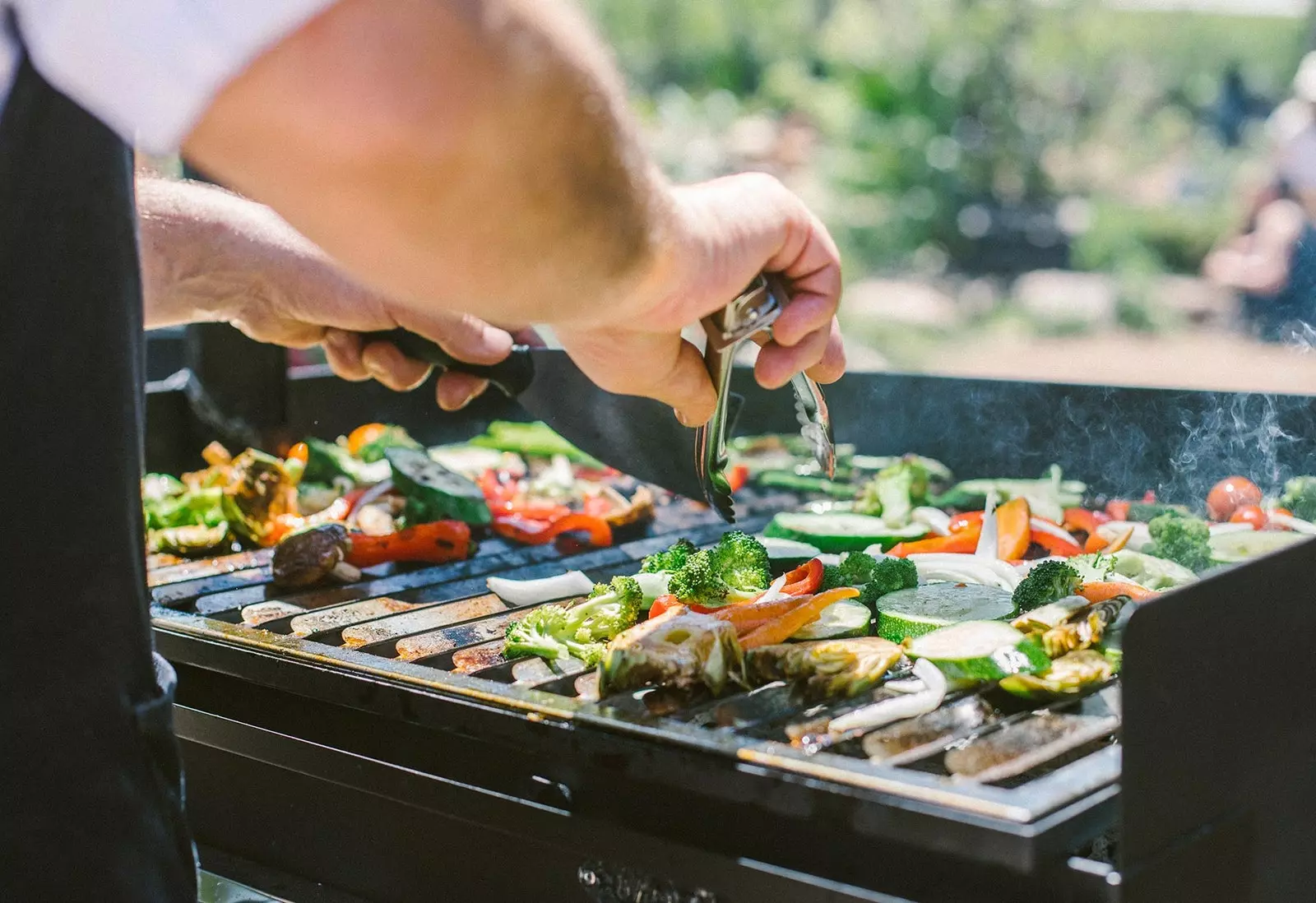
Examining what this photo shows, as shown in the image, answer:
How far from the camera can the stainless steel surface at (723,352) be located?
2.05m

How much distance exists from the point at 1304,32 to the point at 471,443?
64.2 ft

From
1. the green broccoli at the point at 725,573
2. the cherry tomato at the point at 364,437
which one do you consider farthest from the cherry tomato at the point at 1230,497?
the cherry tomato at the point at 364,437

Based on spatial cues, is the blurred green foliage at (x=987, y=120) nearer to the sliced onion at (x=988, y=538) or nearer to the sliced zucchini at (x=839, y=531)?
the sliced zucchini at (x=839, y=531)

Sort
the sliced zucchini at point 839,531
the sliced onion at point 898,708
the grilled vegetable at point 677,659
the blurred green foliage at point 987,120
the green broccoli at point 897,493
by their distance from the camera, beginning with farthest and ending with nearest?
the blurred green foliage at point 987,120 < the green broccoli at point 897,493 < the sliced zucchini at point 839,531 < the grilled vegetable at point 677,659 < the sliced onion at point 898,708

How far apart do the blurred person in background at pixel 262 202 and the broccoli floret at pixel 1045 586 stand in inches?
22.1

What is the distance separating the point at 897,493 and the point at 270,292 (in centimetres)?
170

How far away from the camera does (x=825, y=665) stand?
2145mm

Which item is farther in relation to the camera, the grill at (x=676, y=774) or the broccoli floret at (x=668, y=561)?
the broccoli floret at (x=668, y=561)

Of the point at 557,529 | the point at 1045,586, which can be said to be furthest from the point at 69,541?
the point at 557,529

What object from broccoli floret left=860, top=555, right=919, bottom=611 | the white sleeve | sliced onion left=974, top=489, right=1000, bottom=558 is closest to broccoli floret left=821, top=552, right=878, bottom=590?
broccoli floret left=860, top=555, right=919, bottom=611

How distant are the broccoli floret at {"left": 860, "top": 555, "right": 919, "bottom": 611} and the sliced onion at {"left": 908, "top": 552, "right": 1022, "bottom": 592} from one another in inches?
4.1

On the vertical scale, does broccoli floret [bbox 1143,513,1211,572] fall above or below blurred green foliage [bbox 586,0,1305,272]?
below

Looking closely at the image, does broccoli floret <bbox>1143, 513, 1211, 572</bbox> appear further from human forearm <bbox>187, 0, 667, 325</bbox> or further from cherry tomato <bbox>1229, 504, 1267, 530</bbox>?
human forearm <bbox>187, 0, 667, 325</bbox>

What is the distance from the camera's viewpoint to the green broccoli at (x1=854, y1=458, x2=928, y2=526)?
343cm
